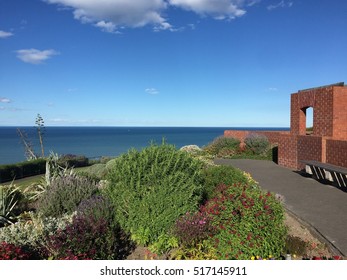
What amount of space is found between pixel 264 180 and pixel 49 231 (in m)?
7.95

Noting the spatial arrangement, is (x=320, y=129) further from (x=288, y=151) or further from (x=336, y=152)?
(x=288, y=151)

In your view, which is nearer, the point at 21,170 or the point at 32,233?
the point at 32,233

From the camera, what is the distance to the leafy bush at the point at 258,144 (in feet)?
62.4

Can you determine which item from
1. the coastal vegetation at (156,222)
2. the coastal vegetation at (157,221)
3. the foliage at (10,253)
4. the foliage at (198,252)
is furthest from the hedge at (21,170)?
the foliage at (198,252)

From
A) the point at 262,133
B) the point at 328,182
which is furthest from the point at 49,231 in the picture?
the point at 262,133

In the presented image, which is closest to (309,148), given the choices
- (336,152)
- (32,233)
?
(336,152)

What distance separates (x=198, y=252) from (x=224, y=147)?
54.5 feet

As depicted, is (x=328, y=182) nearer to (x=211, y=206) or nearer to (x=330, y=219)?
(x=330, y=219)

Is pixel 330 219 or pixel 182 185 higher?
pixel 182 185

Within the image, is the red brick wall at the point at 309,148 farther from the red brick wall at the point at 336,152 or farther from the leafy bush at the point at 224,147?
the leafy bush at the point at 224,147

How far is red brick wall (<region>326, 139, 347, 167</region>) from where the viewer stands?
32.0 ft

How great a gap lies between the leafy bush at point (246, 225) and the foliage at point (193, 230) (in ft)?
0.37

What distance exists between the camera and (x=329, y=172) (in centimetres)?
945

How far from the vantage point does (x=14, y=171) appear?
14.7 m
